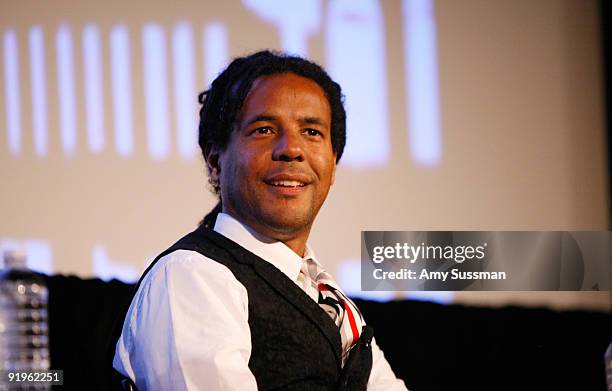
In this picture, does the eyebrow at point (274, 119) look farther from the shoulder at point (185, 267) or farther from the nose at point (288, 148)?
the shoulder at point (185, 267)

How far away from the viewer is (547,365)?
250cm

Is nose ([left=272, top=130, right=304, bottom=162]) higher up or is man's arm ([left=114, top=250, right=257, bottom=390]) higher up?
nose ([left=272, top=130, right=304, bottom=162])

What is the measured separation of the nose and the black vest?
19 cm

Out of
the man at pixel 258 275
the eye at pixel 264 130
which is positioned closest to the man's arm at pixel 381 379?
the man at pixel 258 275

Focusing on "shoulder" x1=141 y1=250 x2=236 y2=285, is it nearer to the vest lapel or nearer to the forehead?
the vest lapel

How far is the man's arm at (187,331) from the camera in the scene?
131 cm

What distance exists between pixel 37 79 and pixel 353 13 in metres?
0.95

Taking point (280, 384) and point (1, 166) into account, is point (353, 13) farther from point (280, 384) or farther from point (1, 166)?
point (280, 384)

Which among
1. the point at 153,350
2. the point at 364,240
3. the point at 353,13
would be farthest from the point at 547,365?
the point at 153,350

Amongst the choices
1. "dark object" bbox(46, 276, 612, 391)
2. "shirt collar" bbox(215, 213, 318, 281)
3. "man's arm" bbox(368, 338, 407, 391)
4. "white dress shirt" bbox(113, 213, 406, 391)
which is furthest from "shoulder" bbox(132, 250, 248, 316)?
"dark object" bbox(46, 276, 612, 391)

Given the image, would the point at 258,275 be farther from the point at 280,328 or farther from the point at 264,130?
the point at 264,130

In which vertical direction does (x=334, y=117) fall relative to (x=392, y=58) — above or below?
below

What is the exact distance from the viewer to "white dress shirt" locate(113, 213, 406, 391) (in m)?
1.31

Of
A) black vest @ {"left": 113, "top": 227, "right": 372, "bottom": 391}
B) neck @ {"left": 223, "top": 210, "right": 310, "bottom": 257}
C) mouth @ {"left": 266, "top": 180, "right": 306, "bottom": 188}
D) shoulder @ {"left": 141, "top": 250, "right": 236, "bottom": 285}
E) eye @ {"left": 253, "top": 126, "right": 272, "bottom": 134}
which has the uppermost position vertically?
eye @ {"left": 253, "top": 126, "right": 272, "bottom": 134}
